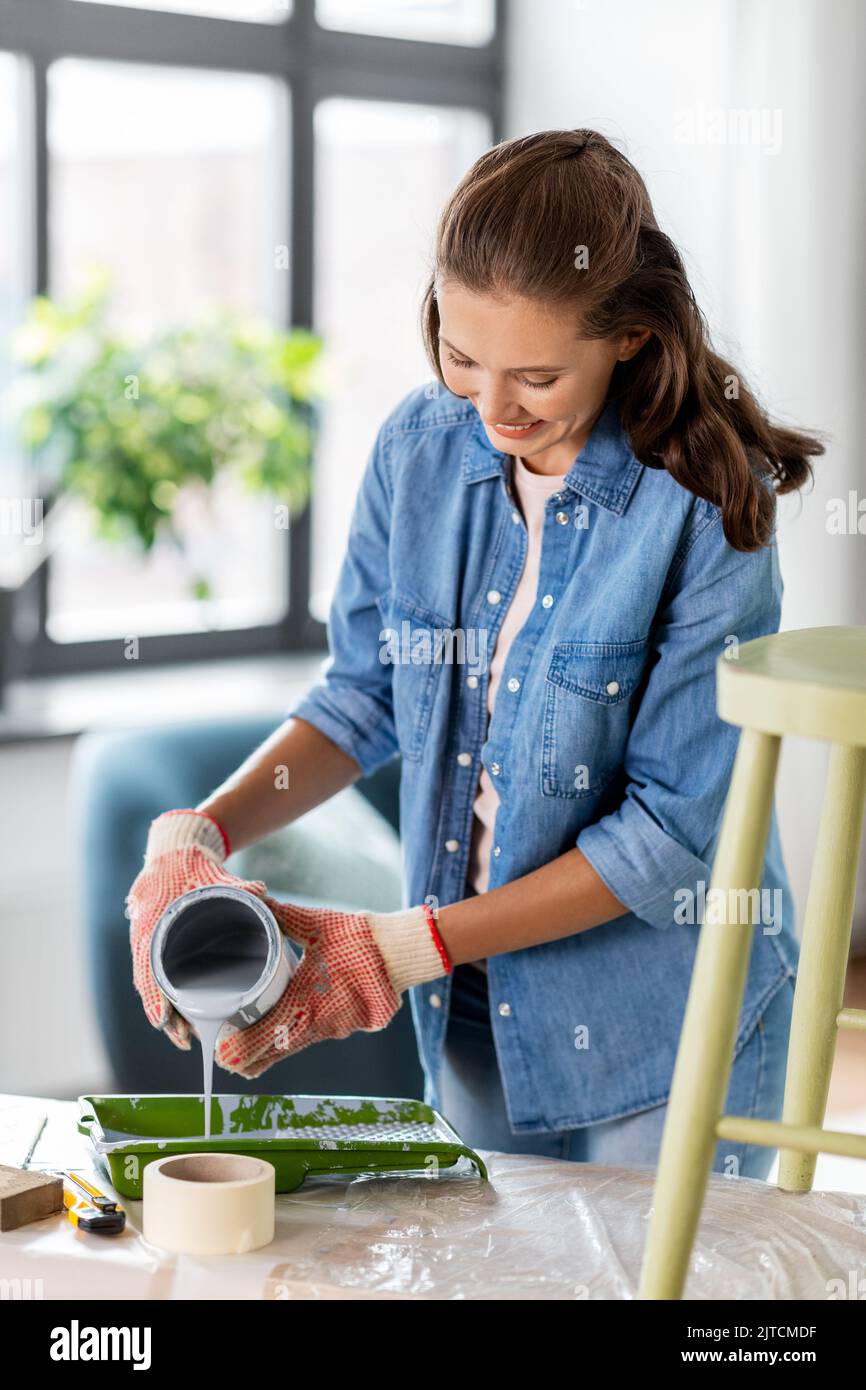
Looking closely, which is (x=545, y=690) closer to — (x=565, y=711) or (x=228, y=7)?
(x=565, y=711)

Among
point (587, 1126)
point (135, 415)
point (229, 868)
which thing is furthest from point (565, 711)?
point (135, 415)

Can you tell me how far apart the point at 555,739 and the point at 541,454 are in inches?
10.5

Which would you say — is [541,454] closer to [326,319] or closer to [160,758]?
[160,758]

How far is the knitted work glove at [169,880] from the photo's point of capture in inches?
50.6

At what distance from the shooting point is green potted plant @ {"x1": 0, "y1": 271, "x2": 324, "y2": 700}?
9.95 feet

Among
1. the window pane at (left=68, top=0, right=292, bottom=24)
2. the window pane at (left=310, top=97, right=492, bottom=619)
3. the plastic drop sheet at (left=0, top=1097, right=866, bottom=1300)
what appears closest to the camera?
the plastic drop sheet at (left=0, top=1097, right=866, bottom=1300)

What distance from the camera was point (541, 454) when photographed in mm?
1496

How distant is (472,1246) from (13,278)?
255cm

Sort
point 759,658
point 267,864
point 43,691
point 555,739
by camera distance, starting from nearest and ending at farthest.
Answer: point 759,658
point 555,739
point 267,864
point 43,691

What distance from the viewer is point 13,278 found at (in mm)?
3215

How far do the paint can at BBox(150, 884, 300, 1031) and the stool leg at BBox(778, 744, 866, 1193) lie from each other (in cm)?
39

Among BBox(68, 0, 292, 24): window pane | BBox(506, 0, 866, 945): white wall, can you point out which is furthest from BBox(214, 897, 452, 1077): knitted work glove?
BBox(68, 0, 292, 24): window pane

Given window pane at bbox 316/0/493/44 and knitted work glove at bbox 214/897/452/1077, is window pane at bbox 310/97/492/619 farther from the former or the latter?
knitted work glove at bbox 214/897/452/1077
